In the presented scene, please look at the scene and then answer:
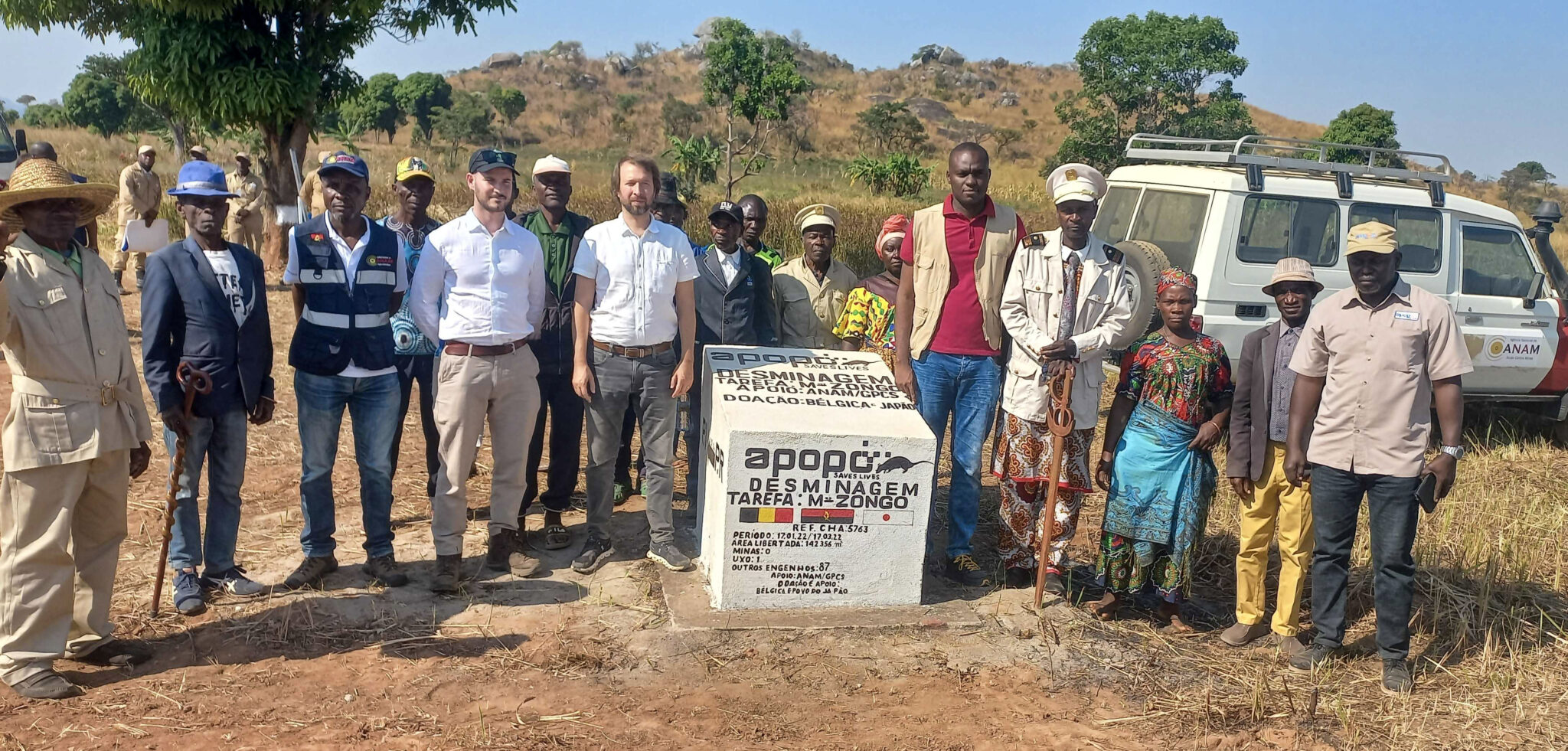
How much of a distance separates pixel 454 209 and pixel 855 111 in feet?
129

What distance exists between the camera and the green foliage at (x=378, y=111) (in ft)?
138

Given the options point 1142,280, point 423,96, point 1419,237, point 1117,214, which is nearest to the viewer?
point 1142,280

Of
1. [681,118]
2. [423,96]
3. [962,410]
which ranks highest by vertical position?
[423,96]

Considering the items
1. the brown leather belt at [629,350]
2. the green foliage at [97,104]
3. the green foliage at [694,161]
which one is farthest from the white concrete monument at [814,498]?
the green foliage at [97,104]

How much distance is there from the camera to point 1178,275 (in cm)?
465

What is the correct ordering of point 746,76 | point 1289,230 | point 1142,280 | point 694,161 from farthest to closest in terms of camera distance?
point 694,161, point 746,76, point 1289,230, point 1142,280

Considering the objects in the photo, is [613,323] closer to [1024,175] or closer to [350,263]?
[350,263]

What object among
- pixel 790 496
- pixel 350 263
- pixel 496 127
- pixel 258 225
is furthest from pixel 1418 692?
pixel 496 127

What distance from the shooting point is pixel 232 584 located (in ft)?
15.5

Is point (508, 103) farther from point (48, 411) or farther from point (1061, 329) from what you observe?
point (48, 411)

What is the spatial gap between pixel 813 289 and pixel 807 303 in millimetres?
88

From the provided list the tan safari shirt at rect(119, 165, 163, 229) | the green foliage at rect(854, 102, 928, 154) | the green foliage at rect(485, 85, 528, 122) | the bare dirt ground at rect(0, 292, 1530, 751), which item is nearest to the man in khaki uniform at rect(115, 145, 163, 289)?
the tan safari shirt at rect(119, 165, 163, 229)

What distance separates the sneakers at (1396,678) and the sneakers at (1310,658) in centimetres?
21

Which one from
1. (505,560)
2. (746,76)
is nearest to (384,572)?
→ (505,560)
